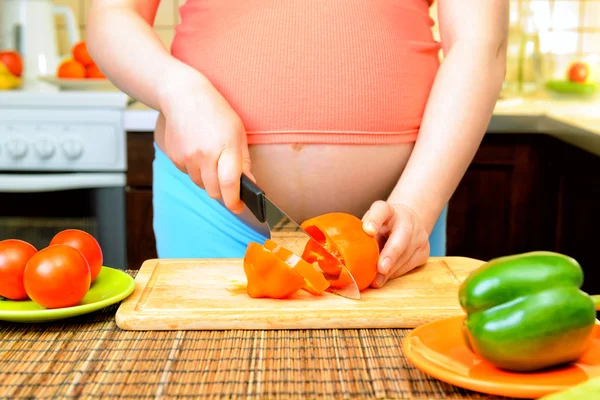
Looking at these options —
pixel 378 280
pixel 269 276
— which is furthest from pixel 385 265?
pixel 269 276

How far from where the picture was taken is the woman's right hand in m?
0.86

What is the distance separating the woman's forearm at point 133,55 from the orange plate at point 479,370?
44 centimetres

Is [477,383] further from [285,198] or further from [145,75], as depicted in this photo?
[145,75]

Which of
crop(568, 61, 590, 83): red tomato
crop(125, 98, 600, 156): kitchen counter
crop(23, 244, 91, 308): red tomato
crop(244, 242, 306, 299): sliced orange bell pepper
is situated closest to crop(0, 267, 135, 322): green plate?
crop(23, 244, 91, 308): red tomato

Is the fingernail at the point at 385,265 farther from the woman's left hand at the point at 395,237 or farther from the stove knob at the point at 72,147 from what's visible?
the stove knob at the point at 72,147

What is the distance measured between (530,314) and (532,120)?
55.3 inches

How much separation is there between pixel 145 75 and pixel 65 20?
1.55 metres

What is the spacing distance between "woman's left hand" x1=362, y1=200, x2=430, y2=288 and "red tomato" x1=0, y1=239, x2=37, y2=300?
1.24 feet

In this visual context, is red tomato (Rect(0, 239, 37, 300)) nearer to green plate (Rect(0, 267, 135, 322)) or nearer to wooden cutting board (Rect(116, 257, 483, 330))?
green plate (Rect(0, 267, 135, 322))

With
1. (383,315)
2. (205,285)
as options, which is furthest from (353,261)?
(205,285)

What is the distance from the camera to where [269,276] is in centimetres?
83

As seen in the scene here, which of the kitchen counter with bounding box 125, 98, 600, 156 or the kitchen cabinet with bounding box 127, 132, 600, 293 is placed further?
the kitchen cabinet with bounding box 127, 132, 600, 293

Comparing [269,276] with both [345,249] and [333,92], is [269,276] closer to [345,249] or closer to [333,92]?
[345,249]

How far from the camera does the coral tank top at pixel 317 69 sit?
0.98 meters
